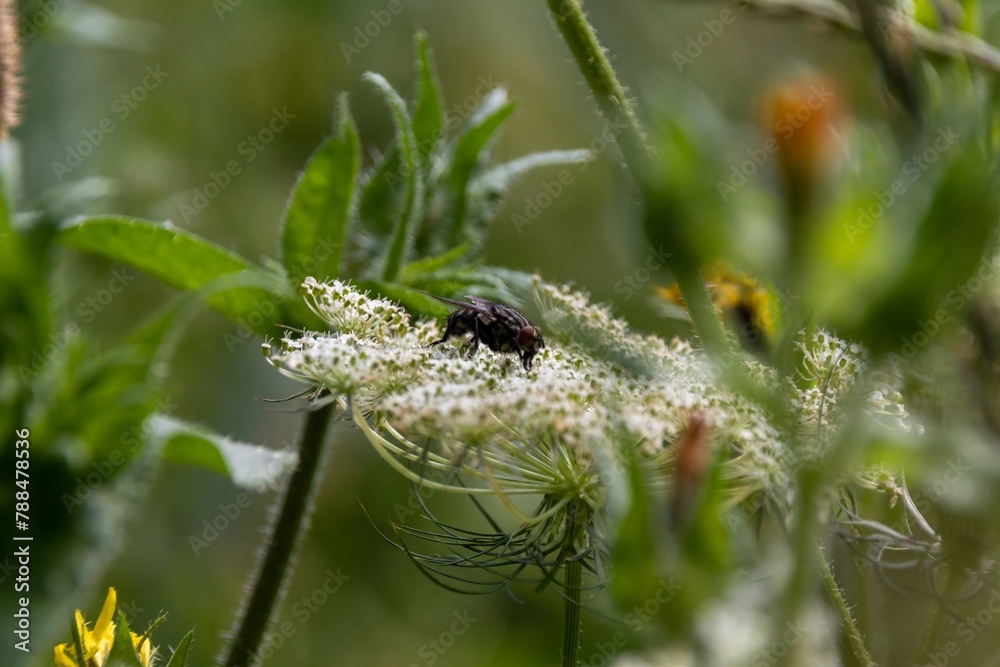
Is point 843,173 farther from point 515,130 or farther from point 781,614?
point 515,130

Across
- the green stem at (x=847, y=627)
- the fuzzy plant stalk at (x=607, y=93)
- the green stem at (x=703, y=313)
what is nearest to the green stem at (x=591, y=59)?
the fuzzy plant stalk at (x=607, y=93)

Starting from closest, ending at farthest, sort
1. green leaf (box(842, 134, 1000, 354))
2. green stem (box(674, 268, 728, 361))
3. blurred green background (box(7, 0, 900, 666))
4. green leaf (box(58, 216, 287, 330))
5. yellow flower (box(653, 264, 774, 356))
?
green leaf (box(842, 134, 1000, 354)) < green stem (box(674, 268, 728, 361)) < green leaf (box(58, 216, 287, 330)) < yellow flower (box(653, 264, 774, 356)) < blurred green background (box(7, 0, 900, 666))

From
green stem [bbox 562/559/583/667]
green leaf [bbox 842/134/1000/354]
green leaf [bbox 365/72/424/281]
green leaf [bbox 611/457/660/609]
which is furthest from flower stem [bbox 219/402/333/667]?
green leaf [bbox 842/134/1000/354]

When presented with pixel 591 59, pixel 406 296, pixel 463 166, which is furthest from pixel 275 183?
pixel 591 59

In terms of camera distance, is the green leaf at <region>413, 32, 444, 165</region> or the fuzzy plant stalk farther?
the green leaf at <region>413, 32, 444, 165</region>

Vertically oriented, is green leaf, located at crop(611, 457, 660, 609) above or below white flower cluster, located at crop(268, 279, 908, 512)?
above

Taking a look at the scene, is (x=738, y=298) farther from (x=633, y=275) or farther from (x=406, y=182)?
(x=406, y=182)

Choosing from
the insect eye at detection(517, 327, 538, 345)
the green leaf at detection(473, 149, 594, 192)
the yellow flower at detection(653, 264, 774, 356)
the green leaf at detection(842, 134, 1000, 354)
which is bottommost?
the yellow flower at detection(653, 264, 774, 356)

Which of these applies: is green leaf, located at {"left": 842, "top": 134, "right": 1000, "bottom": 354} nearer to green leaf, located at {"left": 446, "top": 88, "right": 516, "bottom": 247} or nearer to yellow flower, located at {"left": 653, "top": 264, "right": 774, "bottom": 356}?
yellow flower, located at {"left": 653, "top": 264, "right": 774, "bottom": 356}

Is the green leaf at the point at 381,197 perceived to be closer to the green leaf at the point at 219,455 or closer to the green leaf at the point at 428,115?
the green leaf at the point at 428,115
